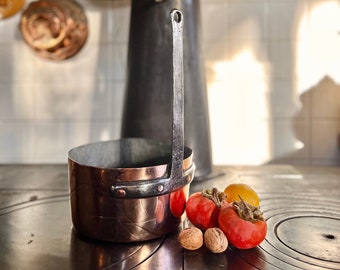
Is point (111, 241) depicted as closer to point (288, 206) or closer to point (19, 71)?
point (288, 206)

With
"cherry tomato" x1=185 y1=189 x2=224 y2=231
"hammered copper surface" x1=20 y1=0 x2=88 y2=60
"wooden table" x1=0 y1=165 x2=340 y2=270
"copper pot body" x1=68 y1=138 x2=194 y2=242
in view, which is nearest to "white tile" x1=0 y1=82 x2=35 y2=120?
"hammered copper surface" x1=20 y1=0 x2=88 y2=60

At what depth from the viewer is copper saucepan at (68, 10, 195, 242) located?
1.58 feet

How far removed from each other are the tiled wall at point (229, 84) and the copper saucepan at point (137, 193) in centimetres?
67

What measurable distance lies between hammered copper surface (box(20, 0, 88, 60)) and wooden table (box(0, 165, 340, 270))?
1.54 ft

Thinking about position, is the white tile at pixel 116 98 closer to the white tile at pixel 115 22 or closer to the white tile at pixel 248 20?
the white tile at pixel 115 22

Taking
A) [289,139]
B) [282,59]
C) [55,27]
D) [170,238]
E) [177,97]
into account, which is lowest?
[170,238]

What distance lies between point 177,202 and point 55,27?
2.69 ft

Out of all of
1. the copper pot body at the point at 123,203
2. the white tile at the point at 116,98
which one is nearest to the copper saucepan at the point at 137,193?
the copper pot body at the point at 123,203

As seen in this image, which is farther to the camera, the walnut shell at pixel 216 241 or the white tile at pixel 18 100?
the white tile at pixel 18 100

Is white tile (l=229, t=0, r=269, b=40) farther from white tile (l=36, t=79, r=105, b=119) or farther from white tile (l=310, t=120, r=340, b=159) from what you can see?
white tile (l=36, t=79, r=105, b=119)

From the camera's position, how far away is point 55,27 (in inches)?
44.6

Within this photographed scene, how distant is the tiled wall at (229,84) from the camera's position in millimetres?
1136

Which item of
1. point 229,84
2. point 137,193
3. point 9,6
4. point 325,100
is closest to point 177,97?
point 137,193

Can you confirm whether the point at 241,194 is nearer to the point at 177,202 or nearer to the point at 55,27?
the point at 177,202
